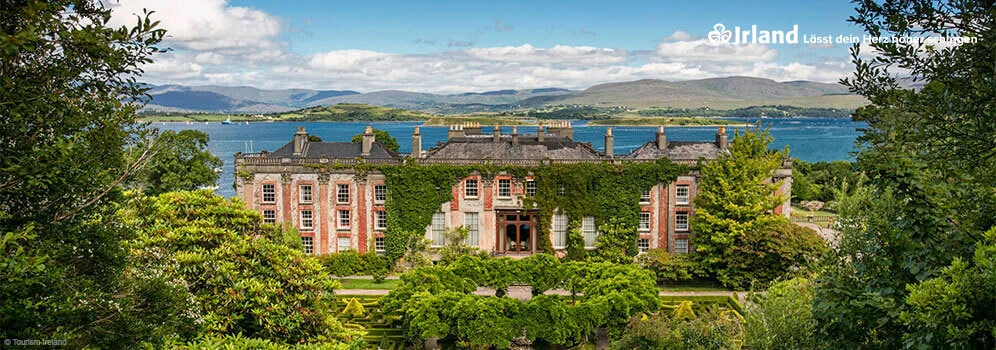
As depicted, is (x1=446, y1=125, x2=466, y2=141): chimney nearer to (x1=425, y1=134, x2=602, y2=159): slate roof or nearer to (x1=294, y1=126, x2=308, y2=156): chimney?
(x1=425, y1=134, x2=602, y2=159): slate roof

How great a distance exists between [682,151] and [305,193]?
2182 centimetres

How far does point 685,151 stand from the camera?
139ft

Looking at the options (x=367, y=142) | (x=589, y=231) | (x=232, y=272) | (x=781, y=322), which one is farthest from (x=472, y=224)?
(x=232, y=272)

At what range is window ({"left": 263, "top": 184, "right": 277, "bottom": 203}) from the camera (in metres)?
42.3

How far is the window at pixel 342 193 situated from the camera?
4241 centimetres

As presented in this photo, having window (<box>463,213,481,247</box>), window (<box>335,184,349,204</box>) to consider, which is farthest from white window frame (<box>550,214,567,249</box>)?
window (<box>335,184,349,204</box>)

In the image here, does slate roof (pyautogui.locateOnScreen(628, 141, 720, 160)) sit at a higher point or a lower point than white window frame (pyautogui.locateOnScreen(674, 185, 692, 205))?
higher

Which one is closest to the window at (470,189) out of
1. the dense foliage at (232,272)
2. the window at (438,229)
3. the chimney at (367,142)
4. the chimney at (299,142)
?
the window at (438,229)

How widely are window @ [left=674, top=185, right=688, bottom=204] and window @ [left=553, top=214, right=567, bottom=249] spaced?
6387mm

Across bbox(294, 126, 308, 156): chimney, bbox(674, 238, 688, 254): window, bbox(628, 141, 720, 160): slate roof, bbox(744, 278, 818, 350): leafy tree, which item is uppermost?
bbox(294, 126, 308, 156): chimney

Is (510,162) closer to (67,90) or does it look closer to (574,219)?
(574,219)

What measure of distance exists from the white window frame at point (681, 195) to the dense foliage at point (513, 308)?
12031 mm

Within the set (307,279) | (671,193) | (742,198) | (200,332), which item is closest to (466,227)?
(671,193)

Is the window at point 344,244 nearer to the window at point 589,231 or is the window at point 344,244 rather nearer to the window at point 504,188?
the window at point 504,188
